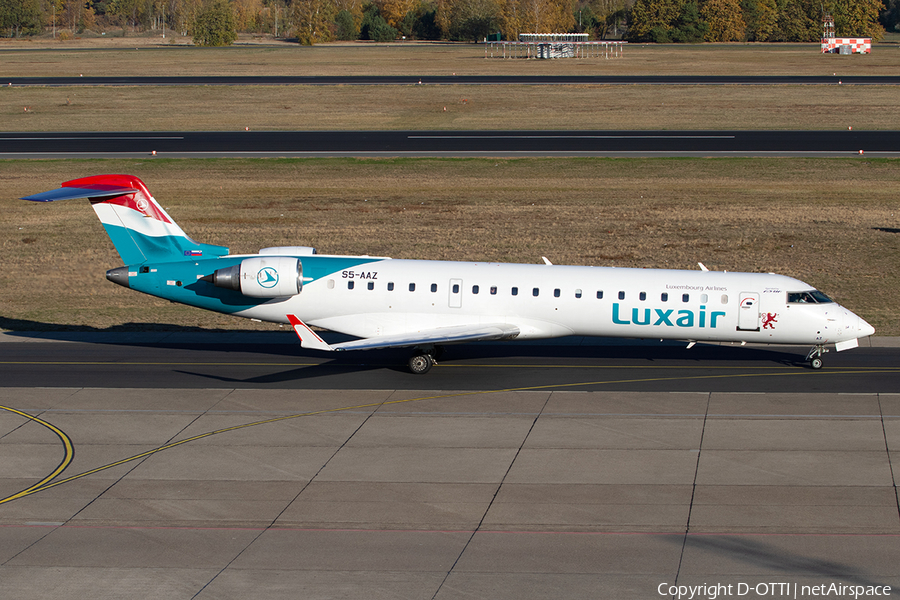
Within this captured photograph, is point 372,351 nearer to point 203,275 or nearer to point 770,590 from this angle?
point 203,275

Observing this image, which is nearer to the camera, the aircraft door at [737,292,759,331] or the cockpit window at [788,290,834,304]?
the aircraft door at [737,292,759,331]

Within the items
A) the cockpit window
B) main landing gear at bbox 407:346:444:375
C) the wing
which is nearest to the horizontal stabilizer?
the wing

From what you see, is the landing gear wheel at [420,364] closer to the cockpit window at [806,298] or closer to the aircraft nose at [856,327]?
the cockpit window at [806,298]

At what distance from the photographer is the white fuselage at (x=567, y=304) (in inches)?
1080

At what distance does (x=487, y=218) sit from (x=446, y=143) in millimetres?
22204

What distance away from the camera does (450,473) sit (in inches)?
845

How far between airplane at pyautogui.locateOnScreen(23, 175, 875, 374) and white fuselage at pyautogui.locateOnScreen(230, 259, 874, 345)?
0.03 meters

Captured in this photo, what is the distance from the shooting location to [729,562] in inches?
677

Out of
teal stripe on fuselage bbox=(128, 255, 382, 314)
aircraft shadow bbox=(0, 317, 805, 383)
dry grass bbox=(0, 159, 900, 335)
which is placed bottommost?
aircraft shadow bbox=(0, 317, 805, 383)

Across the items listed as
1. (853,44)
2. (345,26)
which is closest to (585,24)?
(345,26)

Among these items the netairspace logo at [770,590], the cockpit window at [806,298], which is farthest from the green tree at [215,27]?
the netairspace logo at [770,590]

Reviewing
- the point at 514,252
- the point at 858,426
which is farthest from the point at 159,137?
the point at 858,426

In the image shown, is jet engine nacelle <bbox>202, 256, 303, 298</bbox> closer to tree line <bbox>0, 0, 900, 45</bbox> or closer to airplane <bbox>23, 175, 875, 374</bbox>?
airplane <bbox>23, 175, 875, 374</bbox>

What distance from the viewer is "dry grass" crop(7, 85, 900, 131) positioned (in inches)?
3091
